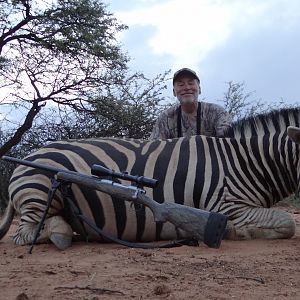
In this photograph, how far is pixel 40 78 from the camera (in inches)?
420

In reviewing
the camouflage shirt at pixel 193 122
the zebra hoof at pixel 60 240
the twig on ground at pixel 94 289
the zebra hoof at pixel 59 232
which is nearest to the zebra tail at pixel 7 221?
the zebra hoof at pixel 59 232

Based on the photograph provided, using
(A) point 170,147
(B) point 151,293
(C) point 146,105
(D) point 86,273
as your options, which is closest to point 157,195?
(A) point 170,147

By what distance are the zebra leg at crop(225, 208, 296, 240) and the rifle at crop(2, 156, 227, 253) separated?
1.34 feet

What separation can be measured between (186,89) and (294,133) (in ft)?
6.19

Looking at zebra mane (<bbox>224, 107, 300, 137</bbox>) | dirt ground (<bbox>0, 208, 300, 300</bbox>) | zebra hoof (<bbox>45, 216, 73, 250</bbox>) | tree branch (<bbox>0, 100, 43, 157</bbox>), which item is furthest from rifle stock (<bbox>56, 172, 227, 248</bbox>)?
tree branch (<bbox>0, 100, 43, 157</bbox>)

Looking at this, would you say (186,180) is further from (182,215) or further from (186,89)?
(186,89)

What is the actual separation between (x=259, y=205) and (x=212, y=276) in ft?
4.93

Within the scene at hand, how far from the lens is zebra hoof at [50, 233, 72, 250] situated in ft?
12.7

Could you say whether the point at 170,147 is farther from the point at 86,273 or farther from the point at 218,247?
the point at 86,273

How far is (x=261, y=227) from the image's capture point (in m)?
3.96

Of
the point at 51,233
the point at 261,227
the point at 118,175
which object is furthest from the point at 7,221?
the point at 261,227

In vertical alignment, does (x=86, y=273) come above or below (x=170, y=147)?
below

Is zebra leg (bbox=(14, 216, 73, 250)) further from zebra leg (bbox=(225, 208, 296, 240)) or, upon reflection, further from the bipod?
zebra leg (bbox=(225, 208, 296, 240))

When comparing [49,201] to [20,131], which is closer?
[49,201]
